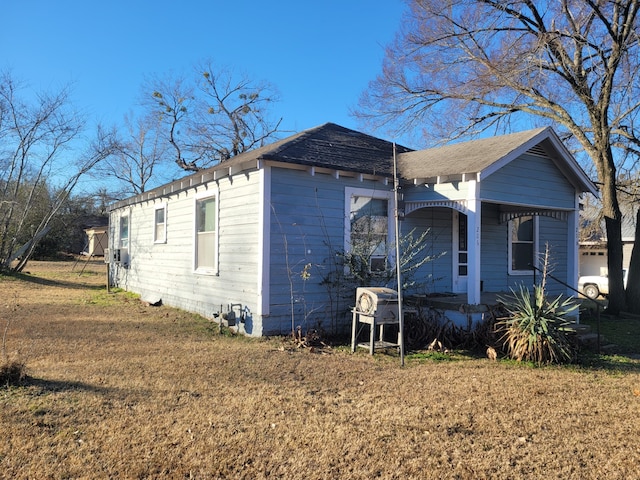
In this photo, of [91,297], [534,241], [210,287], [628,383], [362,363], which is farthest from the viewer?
[91,297]

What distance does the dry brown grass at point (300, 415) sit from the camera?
136 inches

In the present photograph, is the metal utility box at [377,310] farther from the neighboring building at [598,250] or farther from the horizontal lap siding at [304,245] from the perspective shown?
the neighboring building at [598,250]

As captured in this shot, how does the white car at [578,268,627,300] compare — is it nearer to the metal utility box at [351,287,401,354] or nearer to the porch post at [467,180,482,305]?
the porch post at [467,180,482,305]

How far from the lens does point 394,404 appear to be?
4.85m

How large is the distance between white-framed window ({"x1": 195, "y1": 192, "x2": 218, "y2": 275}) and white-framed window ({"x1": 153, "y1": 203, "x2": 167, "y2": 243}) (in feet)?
7.37

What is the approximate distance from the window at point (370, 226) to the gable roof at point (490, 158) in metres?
0.80

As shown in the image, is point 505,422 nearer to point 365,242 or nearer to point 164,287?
point 365,242

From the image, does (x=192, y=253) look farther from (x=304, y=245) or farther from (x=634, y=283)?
(x=634, y=283)

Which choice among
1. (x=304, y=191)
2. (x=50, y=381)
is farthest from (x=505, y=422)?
(x=304, y=191)

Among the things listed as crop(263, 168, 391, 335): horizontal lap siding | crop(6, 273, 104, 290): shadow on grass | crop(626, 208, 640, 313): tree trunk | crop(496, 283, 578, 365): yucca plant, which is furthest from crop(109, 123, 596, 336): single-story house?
crop(6, 273, 104, 290): shadow on grass

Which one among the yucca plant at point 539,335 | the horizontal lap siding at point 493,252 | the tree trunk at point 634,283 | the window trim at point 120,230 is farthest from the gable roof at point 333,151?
the tree trunk at point 634,283

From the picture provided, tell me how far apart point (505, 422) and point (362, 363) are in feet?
8.22

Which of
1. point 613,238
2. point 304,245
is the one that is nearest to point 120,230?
point 304,245

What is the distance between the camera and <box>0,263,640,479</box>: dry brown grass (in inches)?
136
